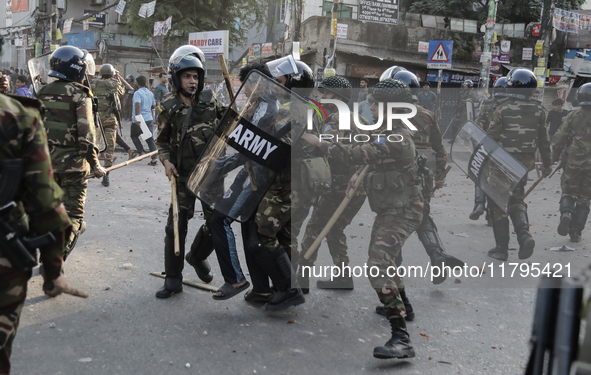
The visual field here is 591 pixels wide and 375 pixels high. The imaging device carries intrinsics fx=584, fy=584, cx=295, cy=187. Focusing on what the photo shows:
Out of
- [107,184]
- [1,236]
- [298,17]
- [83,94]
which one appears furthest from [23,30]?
[1,236]

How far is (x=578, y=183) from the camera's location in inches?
283

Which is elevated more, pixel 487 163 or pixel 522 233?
pixel 487 163

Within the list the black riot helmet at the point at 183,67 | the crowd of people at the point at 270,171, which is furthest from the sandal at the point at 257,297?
the black riot helmet at the point at 183,67

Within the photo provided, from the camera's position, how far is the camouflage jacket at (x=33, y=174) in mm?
2086

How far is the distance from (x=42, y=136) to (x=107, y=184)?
7.11 meters

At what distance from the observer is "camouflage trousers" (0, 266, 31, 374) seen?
2.12 m

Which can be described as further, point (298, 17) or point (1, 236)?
point (298, 17)

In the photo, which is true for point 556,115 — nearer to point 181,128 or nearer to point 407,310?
point 407,310

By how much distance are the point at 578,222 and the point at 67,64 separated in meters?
5.90

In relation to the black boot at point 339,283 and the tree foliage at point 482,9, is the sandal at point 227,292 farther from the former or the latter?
the tree foliage at point 482,9

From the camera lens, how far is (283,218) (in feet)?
12.9

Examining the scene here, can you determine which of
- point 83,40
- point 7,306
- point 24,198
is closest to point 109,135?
point 24,198

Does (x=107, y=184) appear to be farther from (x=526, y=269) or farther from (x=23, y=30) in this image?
(x=23, y=30)

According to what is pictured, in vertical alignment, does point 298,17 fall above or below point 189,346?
above
